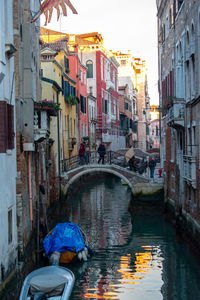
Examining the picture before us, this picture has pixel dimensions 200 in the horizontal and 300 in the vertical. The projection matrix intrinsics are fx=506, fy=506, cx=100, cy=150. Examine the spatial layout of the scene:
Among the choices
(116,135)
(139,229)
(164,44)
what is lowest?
(139,229)

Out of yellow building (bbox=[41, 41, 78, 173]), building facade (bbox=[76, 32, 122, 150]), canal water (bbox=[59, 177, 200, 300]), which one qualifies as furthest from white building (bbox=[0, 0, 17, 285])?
building facade (bbox=[76, 32, 122, 150])

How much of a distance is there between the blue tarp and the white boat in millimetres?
4142

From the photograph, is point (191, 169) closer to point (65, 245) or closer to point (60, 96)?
point (65, 245)

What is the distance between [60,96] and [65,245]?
52.9 feet

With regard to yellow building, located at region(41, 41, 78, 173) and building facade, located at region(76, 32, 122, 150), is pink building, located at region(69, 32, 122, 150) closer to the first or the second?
building facade, located at region(76, 32, 122, 150)

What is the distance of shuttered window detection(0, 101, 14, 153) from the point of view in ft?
35.9

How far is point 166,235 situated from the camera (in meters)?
19.9

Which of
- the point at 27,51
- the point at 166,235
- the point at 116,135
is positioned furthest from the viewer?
the point at 116,135

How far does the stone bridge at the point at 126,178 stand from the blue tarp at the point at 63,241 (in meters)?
10.9

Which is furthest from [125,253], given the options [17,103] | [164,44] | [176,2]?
[164,44]

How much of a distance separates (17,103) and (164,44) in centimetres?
1275

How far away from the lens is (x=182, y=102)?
18922mm

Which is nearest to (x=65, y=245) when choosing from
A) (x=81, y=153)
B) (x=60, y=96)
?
(x=81, y=153)

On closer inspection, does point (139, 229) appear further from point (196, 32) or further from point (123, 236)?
point (196, 32)
